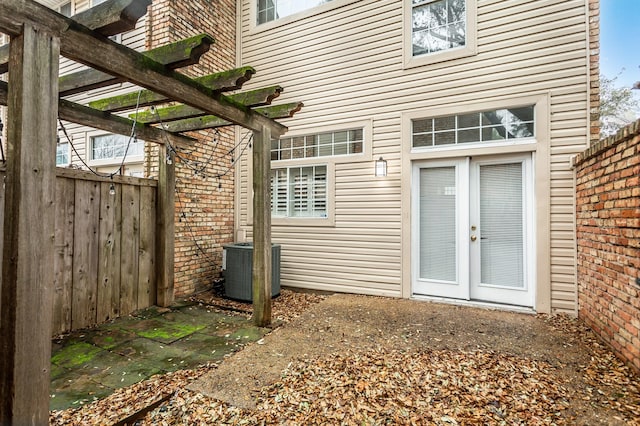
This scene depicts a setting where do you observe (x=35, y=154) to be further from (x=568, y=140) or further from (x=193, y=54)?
(x=568, y=140)

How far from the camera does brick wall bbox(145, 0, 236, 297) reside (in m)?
4.79

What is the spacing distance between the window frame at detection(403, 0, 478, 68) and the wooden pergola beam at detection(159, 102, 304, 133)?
7.56 feet

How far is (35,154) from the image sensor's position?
5.78ft

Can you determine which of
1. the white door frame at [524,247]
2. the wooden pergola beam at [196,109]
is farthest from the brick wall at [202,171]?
the white door frame at [524,247]

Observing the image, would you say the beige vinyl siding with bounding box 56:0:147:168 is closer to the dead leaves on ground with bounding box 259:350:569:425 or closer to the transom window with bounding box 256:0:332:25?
the transom window with bounding box 256:0:332:25

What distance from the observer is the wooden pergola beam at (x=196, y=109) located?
3277mm

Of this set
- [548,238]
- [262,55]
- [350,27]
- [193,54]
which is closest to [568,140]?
[548,238]

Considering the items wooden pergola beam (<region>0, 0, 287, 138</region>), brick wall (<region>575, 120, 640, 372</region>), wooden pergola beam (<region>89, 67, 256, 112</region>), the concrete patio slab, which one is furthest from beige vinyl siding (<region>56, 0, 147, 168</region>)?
brick wall (<region>575, 120, 640, 372</region>)

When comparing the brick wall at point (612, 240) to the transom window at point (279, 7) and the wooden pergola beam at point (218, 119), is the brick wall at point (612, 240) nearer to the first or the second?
the wooden pergola beam at point (218, 119)

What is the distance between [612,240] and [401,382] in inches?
98.4

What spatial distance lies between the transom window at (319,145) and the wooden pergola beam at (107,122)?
66.4 inches

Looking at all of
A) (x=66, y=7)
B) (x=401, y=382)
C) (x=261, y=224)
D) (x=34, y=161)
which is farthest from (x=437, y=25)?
(x=66, y=7)

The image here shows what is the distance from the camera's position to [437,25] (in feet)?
15.8

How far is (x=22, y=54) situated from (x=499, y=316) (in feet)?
16.9
